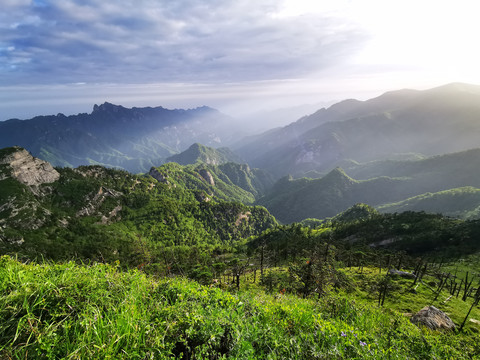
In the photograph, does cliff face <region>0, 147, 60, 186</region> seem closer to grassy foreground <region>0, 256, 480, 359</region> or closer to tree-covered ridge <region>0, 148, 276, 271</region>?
tree-covered ridge <region>0, 148, 276, 271</region>

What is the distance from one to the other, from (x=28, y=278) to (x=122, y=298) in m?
2.12

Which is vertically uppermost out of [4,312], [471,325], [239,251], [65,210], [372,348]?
[4,312]

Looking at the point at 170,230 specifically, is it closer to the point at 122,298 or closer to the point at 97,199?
the point at 97,199

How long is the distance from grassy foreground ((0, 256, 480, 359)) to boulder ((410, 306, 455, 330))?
1242 cm

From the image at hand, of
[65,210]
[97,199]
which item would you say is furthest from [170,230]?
[65,210]

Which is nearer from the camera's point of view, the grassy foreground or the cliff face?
the grassy foreground

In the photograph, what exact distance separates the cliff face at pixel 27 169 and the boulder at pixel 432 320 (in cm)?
18424

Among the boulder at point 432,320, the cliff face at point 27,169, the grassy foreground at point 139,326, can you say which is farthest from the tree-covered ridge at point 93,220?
the grassy foreground at point 139,326

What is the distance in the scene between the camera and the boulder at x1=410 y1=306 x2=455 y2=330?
1544 centimetres

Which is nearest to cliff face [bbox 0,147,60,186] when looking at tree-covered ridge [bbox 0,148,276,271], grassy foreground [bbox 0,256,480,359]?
tree-covered ridge [bbox 0,148,276,271]

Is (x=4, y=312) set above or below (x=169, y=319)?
above

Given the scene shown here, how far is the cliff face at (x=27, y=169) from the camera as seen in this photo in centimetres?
12709

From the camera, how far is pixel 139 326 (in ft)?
13.7

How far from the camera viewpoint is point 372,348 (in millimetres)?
5656
